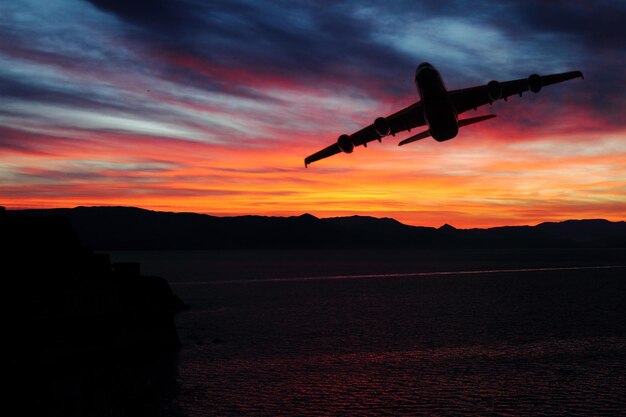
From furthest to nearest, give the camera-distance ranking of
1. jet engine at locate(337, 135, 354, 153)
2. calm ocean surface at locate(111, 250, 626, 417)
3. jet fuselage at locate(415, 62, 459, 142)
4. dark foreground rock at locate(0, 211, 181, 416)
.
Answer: dark foreground rock at locate(0, 211, 181, 416) < calm ocean surface at locate(111, 250, 626, 417) < jet engine at locate(337, 135, 354, 153) < jet fuselage at locate(415, 62, 459, 142)

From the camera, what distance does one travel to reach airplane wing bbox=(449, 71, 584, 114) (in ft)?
122

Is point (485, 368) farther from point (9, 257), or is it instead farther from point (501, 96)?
point (9, 257)

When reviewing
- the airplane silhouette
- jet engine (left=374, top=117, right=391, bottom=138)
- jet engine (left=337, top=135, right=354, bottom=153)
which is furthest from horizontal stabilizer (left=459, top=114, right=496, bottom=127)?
jet engine (left=337, top=135, right=354, bottom=153)

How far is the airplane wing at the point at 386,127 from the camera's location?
44031mm

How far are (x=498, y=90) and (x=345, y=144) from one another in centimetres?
1233

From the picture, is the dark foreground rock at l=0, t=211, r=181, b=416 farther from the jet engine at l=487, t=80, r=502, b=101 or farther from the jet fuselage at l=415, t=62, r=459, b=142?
the jet engine at l=487, t=80, r=502, b=101

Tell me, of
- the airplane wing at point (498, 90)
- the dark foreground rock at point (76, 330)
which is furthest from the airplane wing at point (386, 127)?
the dark foreground rock at point (76, 330)

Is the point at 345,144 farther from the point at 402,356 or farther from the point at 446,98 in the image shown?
the point at 402,356

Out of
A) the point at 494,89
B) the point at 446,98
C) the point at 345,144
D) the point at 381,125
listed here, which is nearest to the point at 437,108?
the point at 446,98

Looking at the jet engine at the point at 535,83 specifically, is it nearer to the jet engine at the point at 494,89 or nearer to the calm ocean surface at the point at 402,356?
the jet engine at the point at 494,89

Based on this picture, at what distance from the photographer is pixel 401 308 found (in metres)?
111

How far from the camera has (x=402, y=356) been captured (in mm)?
65750

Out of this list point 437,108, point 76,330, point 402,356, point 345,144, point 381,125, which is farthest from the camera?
point 402,356

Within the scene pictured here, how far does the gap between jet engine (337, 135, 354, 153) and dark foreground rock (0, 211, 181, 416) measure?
2507 centimetres
